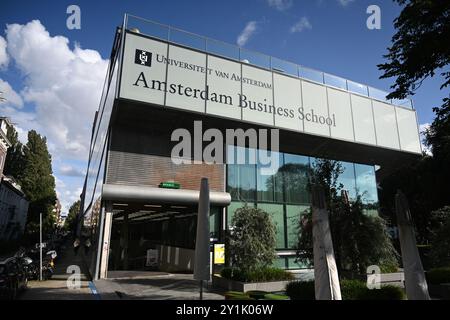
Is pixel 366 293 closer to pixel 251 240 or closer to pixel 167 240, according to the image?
pixel 251 240

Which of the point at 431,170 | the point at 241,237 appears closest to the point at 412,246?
the point at 241,237

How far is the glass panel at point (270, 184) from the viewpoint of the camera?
2195 cm

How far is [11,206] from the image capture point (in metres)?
47.0

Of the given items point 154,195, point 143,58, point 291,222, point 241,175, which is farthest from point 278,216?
point 143,58

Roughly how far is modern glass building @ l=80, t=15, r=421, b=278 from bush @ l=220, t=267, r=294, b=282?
A: 2309 mm

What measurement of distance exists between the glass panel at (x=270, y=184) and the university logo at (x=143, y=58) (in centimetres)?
1023

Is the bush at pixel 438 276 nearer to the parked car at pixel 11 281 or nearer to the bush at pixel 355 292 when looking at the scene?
the bush at pixel 355 292

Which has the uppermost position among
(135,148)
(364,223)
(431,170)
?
(431,170)

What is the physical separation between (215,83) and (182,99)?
8.66 feet

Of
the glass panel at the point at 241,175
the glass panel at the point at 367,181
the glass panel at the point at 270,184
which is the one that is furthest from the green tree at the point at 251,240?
the glass panel at the point at 367,181

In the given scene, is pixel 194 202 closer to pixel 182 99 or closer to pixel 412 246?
pixel 182 99

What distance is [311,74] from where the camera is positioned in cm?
2323

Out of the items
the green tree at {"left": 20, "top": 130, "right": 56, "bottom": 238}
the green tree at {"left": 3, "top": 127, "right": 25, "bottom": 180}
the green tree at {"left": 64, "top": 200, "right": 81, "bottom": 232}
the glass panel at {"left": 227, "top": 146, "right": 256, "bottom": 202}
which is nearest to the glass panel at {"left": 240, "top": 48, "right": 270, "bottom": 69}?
the glass panel at {"left": 227, "top": 146, "right": 256, "bottom": 202}

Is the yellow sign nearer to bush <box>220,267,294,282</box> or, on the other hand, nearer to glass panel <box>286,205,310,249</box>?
bush <box>220,267,294,282</box>
